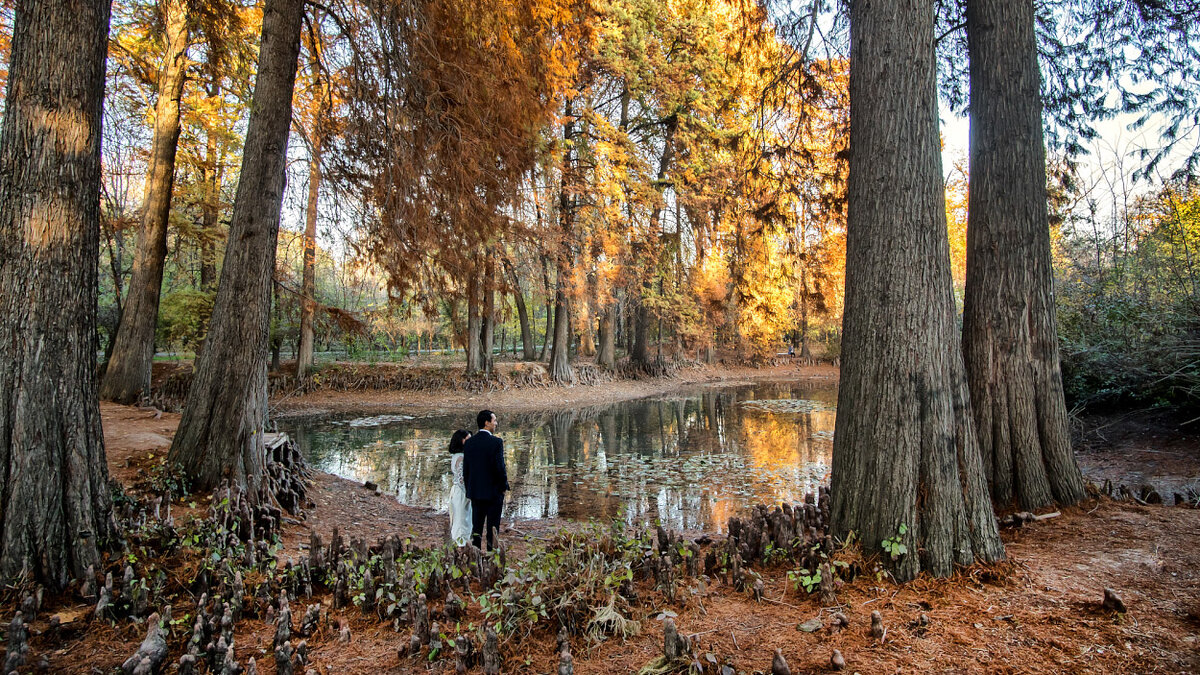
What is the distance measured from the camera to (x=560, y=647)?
2.70 metres

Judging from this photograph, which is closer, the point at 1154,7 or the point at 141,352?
the point at 1154,7

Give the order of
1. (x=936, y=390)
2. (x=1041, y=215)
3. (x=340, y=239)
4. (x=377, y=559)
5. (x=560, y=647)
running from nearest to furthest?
(x=560, y=647), (x=936, y=390), (x=377, y=559), (x=1041, y=215), (x=340, y=239)

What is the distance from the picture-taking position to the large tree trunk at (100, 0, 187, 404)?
10008mm

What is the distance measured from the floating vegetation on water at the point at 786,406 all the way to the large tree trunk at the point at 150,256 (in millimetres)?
15172

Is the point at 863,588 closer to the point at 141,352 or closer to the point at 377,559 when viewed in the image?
the point at 377,559

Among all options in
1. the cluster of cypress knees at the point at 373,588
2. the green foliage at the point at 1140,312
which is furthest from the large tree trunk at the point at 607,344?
the cluster of cypress knees at the point at 373,588

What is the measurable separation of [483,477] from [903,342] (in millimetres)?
3814

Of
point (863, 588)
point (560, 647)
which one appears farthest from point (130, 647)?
point (863, 588)

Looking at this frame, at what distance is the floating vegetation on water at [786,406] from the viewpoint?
672 inches

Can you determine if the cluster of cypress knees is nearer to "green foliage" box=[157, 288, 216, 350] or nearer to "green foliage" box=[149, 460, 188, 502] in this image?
"green foliage" box=[149, 460, 188, 502]

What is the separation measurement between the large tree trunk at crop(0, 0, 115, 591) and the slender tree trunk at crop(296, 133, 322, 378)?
8.45ft

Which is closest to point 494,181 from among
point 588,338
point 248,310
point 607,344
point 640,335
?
point 248,310

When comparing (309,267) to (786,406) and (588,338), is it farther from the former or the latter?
(588,338)

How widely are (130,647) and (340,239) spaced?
5.01 meters
